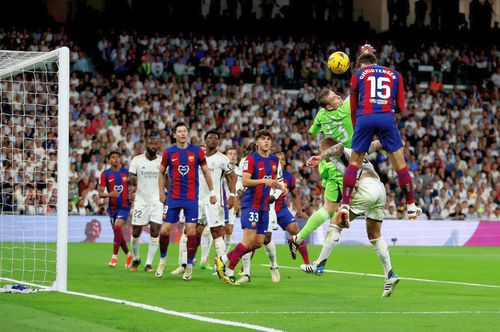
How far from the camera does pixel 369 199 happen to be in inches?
477

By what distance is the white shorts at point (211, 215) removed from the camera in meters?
16.2

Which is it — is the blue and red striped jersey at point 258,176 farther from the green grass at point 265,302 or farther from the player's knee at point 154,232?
the player's knee at point 154,232

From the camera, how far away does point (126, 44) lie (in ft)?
122

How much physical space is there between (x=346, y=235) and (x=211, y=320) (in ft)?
75.0

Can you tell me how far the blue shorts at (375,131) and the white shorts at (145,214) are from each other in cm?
756

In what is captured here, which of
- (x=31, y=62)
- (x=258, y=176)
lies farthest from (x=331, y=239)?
(x=31, y=62)

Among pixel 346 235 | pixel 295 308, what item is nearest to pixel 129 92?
pixel 346 235

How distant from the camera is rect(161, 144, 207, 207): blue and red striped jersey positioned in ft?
51.2

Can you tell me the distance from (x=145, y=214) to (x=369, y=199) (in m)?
7.53

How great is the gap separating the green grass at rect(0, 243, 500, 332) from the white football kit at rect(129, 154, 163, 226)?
100 cm

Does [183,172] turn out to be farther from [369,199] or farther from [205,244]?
[369,199]

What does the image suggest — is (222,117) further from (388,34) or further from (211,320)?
(211,320)

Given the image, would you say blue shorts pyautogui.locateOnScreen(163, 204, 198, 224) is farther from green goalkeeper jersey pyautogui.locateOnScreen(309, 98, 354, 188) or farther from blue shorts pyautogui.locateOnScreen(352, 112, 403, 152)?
blue shorts pyautogui.locateOnScreen(352, 112, 403, 152)

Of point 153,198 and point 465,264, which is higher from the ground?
point 153,198
